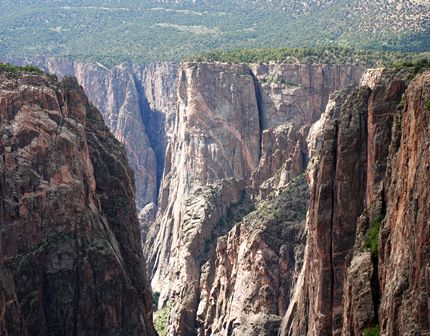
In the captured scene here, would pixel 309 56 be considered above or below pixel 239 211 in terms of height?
above

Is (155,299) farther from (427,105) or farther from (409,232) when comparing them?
(427,105)

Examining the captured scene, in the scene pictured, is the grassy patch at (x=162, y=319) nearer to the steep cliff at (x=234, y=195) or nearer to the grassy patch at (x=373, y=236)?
the steep cliff at (x=234, y=195)

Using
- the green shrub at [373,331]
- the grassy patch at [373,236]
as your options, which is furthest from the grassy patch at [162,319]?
the green shrub at [373,331]

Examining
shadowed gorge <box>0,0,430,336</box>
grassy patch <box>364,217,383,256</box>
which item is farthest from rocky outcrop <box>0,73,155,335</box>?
grassy patch <box>364,217,383,256</box>

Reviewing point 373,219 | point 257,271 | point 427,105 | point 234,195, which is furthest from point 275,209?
point 427,105

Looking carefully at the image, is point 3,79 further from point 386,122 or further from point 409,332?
point 409,332

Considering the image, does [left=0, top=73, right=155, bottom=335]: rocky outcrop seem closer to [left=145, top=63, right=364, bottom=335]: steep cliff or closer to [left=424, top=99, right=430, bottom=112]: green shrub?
[left=145, top=63, right=364, bottom=335]: steep cliff
